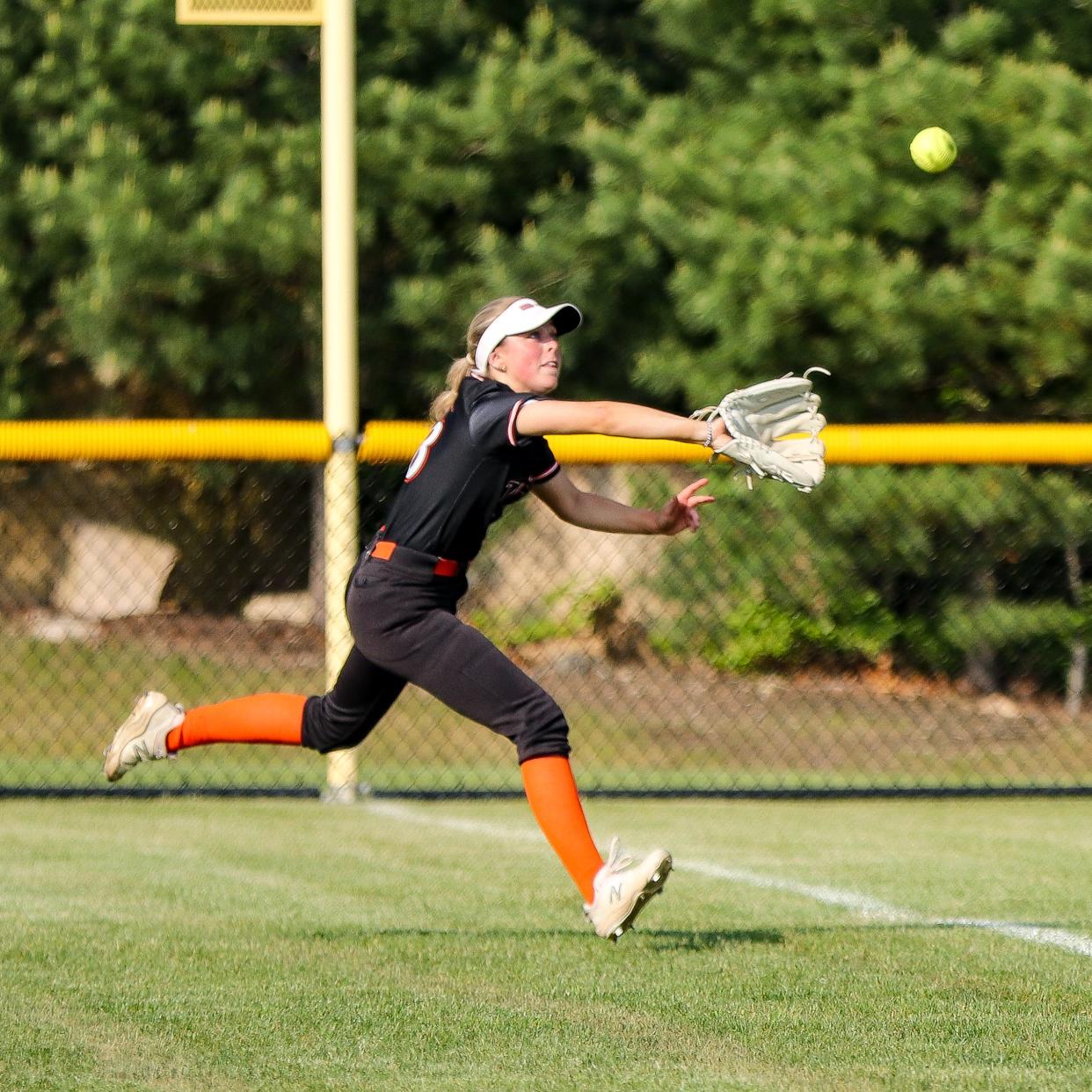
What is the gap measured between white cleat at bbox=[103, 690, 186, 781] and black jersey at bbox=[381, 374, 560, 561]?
988 millimetres

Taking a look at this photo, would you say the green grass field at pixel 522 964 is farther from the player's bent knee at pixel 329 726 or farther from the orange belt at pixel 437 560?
the orange belt at pixel 437 560

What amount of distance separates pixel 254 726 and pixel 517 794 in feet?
11.3

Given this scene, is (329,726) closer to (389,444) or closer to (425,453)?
(425,453)

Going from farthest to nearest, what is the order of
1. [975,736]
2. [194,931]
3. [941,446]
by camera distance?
[975,736]
[941,446]
[194,931]

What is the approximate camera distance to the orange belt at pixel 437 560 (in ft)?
15.4

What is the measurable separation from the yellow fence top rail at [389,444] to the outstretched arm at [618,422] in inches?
156

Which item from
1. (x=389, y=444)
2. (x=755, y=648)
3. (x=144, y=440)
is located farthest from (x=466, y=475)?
(x=755, y=648)

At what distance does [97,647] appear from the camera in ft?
47.5

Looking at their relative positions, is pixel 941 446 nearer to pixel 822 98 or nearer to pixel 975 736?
pixel 975 736

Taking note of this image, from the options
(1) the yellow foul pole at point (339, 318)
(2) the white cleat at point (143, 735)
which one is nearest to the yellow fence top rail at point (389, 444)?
(1) the yellow foul pole at point (339, 318)

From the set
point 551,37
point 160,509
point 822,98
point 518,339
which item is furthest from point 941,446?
point 160,509

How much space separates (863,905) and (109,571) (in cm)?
1234

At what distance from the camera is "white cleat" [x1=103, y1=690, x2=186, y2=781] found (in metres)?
5.25

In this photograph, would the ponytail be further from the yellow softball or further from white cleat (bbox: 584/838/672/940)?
the yellow softball
